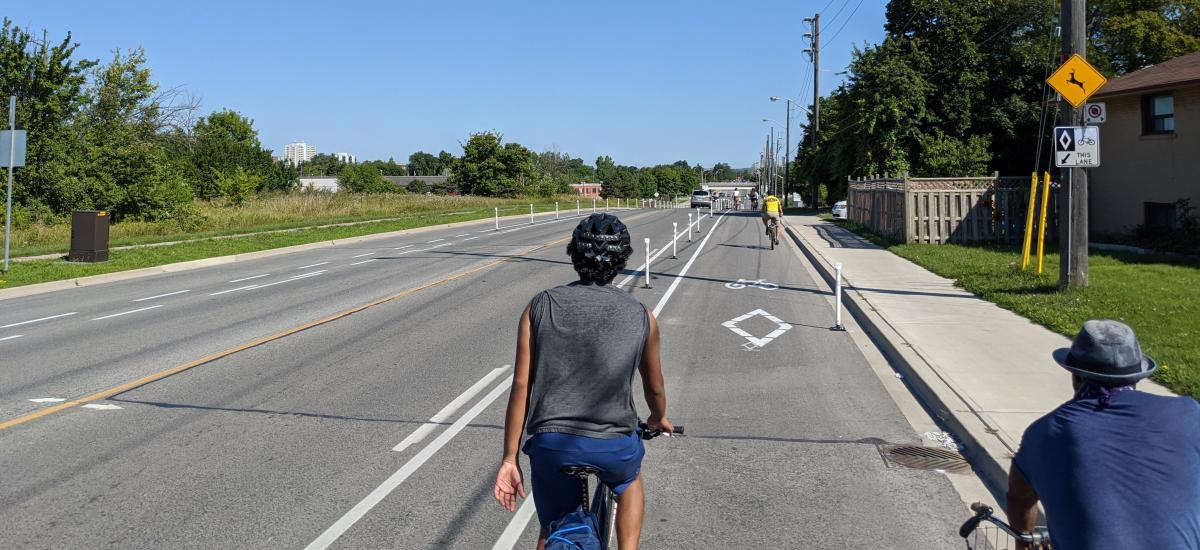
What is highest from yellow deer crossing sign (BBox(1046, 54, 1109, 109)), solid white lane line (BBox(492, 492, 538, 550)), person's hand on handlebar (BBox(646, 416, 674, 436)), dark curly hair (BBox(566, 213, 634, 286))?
yellow deer crossing sign (BBox(1046, 54, 1109, 109))

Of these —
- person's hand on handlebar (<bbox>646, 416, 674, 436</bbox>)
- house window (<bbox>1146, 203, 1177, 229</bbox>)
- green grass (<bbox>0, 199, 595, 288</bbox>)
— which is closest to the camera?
person's hand on handlebar (<bbox>646, 416, 674, 436</bbox>)

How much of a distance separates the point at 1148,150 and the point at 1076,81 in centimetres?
1102

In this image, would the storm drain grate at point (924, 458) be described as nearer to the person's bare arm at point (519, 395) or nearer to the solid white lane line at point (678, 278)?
the person's bare arm at point (519, 395)

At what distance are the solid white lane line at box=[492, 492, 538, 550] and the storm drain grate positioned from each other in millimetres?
2618

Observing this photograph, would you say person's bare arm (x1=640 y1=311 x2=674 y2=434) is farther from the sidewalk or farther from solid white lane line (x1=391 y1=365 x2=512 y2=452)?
solid white lane line (x1=391 y1=365 x2=512 y2=452)

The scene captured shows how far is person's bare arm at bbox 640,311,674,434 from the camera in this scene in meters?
3.56

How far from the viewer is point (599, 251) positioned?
11.8ft

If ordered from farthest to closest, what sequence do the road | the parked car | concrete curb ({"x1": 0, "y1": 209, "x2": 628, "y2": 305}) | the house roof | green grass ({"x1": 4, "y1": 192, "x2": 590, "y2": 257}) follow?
the parked car < green grass ({"x1": 4, "y1": 192, "x2": 590, "y2": 257}) < the house roof < concrete curb ({"x1": 0, "y1": 209, "x2": 628, "y2": 305}) < the road

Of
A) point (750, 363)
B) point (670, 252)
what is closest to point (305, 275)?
point (670, 252)

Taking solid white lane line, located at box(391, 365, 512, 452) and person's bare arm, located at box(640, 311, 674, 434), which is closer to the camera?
person's bare arm, located at box(640, 311, 674, 434)

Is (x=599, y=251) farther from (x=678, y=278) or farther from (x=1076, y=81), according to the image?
(x=678, y=278)

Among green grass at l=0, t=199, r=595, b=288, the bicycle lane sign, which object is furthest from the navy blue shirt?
green grass at l=0, t=199, r=595, b=288

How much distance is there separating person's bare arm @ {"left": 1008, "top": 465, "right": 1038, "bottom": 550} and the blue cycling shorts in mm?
1356

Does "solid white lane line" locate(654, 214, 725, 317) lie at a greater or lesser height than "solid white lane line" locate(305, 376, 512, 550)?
greater
